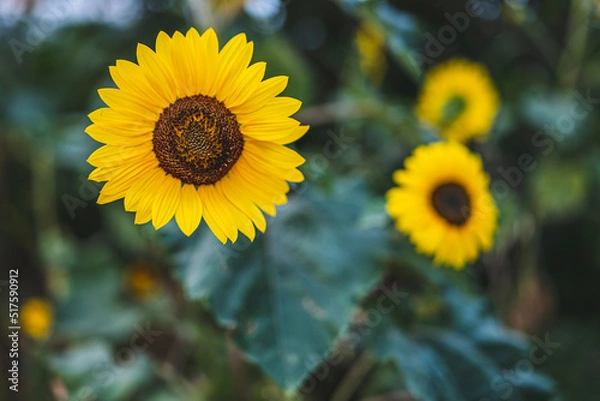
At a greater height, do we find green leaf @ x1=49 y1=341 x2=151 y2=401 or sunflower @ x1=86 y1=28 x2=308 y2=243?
sunflower @ x1=86 y1=28 x2=308 y2=243

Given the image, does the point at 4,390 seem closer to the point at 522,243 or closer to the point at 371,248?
A: the point at 371,248

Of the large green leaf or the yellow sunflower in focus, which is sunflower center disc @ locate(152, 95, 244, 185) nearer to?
the large green leaf

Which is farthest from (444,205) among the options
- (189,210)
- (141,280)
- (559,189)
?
(141,280)

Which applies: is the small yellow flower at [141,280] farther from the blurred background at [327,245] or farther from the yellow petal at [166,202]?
the yellow petal at [166,202]

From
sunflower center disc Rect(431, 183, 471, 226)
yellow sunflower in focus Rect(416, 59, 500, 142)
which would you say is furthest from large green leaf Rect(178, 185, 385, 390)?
yellow sunflower in focus Rect(416, 59, 500, 142)

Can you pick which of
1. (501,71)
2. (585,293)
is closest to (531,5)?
(501,71)

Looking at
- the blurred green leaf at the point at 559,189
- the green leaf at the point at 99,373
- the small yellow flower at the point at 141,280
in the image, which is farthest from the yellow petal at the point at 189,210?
the blurred green leaf at the point at 559,189
